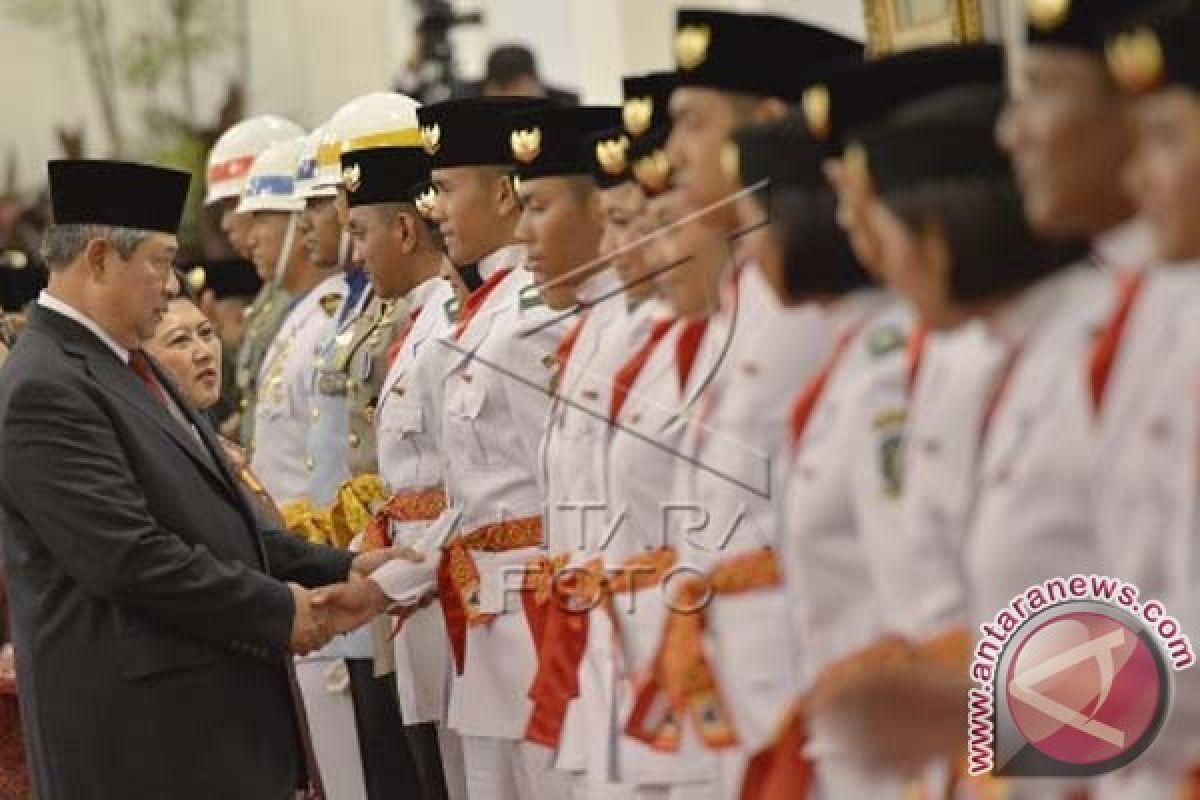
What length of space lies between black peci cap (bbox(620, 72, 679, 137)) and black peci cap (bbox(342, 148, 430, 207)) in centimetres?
239

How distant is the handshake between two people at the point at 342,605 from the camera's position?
521 centimetres

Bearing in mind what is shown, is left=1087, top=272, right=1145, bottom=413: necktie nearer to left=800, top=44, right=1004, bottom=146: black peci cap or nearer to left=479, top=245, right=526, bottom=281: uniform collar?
left=800, top=44, right=1004, bottom=146: black peci cap

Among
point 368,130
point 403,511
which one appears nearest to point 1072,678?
point 403,511

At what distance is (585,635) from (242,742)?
55.1 inches

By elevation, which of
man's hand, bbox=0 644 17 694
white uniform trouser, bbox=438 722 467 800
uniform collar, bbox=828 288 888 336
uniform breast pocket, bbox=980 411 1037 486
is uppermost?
uniform collar, bbox=828 288 888 336

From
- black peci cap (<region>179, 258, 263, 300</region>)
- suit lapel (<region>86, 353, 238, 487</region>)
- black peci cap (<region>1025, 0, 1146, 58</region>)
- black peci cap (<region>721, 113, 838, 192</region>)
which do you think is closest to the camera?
black peci cap (<region>1025, 0, 1146, 58</region>)

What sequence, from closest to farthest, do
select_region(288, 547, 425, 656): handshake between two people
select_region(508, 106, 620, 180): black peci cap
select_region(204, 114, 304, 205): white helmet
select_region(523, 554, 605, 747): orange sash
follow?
select_region(523, 554, 605, 747): orange sash < select_region(508, 106, 620, 180): black peci cap < select_region(288, 547, 425, 656): handshake between two people < select_region(204, 114, 304, 205): white helmet

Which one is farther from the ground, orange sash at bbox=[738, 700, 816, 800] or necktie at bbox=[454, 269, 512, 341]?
necktie at bbox=[454, 269, 512, 341]

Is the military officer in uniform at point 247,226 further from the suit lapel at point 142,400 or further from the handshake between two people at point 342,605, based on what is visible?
the suit lapel at point 142,400

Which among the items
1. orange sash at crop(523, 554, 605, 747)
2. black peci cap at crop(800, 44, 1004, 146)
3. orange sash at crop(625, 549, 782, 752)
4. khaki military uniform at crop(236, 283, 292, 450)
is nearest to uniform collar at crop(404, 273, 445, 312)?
khaki military uniform at crop(236, 283, 292, 450)

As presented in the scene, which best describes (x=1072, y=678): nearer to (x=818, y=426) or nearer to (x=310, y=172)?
(x=818, y=426)

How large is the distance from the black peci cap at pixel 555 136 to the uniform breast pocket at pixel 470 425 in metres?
0.48

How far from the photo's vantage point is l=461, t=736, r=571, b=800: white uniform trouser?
5112 millimetres

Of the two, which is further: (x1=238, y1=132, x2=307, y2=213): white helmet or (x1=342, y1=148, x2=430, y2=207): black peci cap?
(x1=238, y1=132, x2=307, y2=213): white helmet
